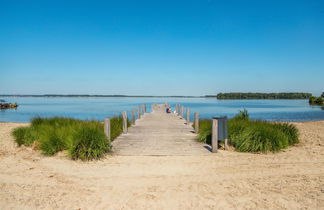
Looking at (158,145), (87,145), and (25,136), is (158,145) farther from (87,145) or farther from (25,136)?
(25,136)

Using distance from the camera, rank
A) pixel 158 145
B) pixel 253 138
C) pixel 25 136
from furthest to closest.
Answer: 1. pixel 25 136
2. pixel 158 145
3. pixel 253 138

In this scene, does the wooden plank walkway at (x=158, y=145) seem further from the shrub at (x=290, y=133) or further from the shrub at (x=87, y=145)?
the shrub at (x=290, y=133)

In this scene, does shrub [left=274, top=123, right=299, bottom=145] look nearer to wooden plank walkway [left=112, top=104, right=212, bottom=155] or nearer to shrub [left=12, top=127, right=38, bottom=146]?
wooden plank walkway [left=112, top=104, right=212, bottom=155]

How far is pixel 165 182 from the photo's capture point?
6027 mm

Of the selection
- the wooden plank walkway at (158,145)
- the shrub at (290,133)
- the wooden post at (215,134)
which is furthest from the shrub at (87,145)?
the shrub at (290,133)

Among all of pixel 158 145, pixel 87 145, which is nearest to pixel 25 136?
pixel 87 145

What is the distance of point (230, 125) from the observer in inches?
425

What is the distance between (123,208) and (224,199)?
2059 millimetres

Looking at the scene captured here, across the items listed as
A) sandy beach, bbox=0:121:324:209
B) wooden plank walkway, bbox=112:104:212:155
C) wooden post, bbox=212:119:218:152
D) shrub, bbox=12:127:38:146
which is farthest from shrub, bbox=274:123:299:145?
shrub, bbox=12:127:38:146

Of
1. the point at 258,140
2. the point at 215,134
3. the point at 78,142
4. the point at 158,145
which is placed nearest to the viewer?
the point at 78,142

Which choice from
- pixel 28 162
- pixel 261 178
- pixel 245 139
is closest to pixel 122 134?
pixel 28 162

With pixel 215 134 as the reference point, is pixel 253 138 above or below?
below

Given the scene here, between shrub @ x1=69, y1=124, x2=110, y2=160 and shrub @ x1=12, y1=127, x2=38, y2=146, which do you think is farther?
shrub @ x1=12, y1=127, x2=38, y2=146

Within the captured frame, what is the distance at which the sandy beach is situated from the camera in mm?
4891
